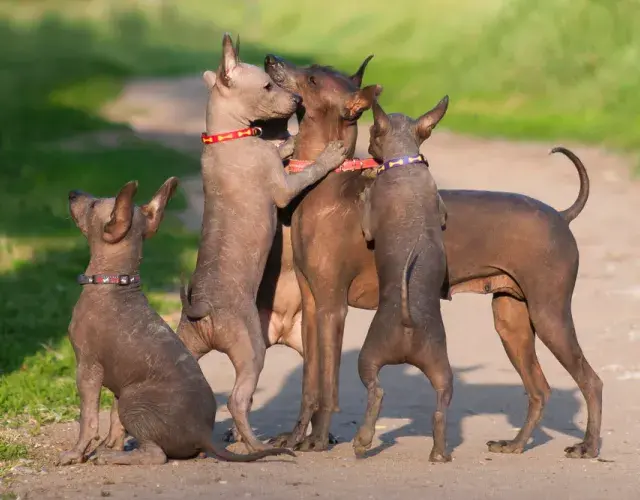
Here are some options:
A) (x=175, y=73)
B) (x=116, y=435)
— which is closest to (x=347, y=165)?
(x=116, y=435)

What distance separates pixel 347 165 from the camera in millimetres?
9180

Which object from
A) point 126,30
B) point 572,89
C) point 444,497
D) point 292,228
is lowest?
point 444,497

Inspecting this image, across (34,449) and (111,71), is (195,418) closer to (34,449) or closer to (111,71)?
(34,449)

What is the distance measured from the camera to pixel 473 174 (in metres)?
22.4

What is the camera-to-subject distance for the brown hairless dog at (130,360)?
8172mm

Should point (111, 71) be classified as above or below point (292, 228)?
above

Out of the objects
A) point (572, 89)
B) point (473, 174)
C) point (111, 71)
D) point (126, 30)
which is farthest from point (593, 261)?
point (126, 30)

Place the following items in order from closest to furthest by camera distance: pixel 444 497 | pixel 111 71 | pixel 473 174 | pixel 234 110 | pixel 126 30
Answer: pixel 444 497, pixel 234 110, pixel 473 174, pixel 111 71, pixel 126 30

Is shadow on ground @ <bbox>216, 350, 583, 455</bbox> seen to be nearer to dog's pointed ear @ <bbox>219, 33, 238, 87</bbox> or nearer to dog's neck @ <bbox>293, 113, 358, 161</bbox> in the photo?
dog's neck @ <bbox>293, 113, 358, 161</bbox>

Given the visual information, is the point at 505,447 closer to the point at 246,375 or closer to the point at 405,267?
the point at 405,267

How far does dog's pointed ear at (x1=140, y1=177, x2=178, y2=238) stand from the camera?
843 cm

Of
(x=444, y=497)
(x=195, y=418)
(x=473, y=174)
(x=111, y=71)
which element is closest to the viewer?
(x=444, y=497)

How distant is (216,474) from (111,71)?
3197 centimetres

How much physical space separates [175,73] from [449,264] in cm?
3208
